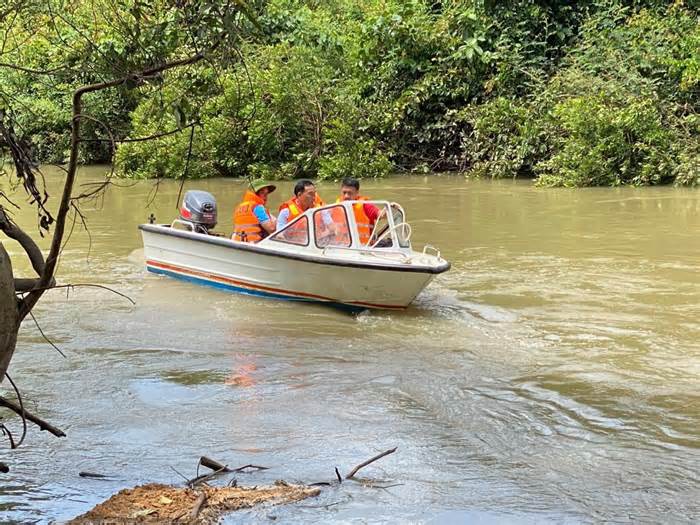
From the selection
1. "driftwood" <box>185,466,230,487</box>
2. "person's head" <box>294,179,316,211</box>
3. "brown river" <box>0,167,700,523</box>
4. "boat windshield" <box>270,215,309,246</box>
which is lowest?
"brown river" <box>0,167,700,523</box>

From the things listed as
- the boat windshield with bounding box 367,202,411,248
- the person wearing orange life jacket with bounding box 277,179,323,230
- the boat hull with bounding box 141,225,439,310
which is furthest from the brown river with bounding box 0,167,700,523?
the person wearing orange life jacket with bounding box 277,179,323,230

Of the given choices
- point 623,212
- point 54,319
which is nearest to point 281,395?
point 54,319

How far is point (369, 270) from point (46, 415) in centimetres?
399

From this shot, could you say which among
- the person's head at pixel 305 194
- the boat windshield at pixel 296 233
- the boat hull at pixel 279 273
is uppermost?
the person's head at pixel 305 194

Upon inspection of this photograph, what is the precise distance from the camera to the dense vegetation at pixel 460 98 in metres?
21.9

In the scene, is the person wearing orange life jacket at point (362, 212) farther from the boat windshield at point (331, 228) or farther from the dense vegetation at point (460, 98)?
the dense vegetation at point (460, 98)

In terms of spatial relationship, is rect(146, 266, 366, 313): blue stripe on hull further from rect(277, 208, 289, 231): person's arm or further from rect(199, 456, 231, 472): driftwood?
rect(199, 456, 231, 472): driftwood

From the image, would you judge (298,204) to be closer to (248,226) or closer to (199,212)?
(248,226)

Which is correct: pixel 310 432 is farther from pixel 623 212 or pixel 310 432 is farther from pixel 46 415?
pixel 623 212

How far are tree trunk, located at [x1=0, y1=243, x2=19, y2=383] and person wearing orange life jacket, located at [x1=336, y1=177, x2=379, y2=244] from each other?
6.94 m

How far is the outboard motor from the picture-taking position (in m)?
12.4

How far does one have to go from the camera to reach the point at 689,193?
20.0m

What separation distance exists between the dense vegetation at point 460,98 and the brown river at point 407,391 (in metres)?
7.89

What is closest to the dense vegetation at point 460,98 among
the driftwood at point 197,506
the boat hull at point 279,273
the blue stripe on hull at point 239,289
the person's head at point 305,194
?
the blue stripe on hull at point 239,289
